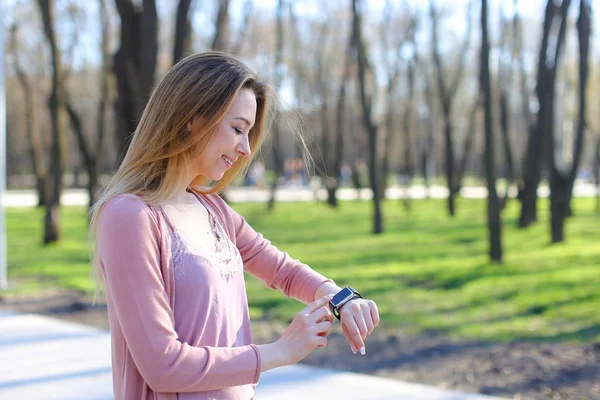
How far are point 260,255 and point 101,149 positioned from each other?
1945 centimetres

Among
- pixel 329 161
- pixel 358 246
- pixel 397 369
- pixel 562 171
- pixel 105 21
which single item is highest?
pixel 105 21

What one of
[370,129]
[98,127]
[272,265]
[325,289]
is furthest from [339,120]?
[325,289]

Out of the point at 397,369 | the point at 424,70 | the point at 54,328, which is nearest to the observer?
the point at 397,369

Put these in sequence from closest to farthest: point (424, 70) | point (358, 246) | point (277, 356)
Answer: point (277, 356), point (358, 246), point (424, 70)

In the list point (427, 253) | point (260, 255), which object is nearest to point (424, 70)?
point (427, 253)

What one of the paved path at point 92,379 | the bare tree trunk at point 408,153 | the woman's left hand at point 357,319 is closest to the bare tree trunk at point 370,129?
the bare tree trunk at point 408,153

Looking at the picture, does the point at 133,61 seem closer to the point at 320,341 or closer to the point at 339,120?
the point at 320,341

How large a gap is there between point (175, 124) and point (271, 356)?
0.58 metres

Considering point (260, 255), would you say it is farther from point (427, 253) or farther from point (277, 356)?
point (427, 253)

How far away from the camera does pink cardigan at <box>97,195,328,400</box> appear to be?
1527 mm

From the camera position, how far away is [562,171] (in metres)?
13.6

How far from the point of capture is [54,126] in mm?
14172

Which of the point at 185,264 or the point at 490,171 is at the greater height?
the point at 185,264

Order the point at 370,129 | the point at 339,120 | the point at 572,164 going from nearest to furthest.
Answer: the point at 572,164, the point at 370,129, the point at 339,120
